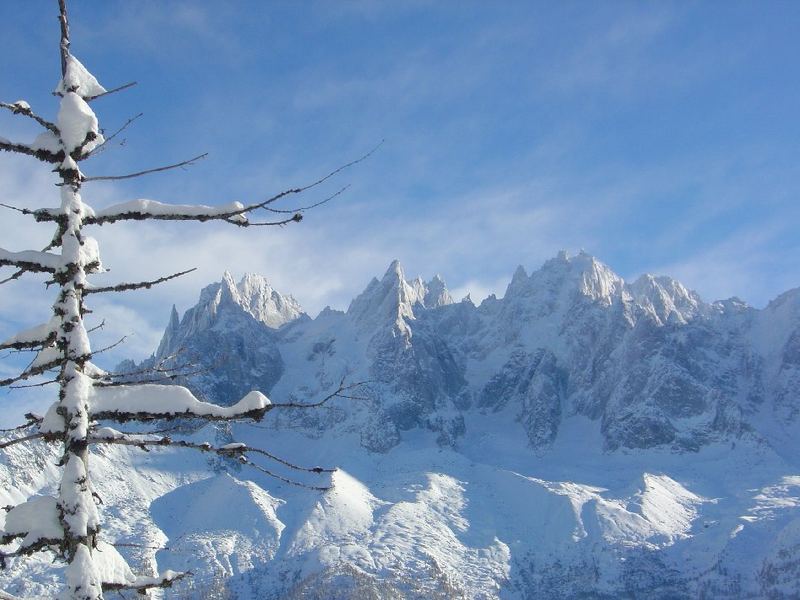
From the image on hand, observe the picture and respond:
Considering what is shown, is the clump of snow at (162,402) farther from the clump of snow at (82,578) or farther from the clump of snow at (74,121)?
the clump of snow at (74,121)

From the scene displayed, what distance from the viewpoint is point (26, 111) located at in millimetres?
8383

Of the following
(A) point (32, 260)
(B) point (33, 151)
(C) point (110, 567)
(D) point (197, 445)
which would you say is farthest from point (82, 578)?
(B) point (33, 151)

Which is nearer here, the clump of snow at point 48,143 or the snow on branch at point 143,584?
the snow on branch at point 143,584

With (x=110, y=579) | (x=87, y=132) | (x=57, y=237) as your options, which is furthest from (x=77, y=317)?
(x=110, y=579)

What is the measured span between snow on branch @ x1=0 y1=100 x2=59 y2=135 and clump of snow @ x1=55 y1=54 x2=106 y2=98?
0.38 metres

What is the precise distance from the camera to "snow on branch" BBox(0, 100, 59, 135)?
8.23 m

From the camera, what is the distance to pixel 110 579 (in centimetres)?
820

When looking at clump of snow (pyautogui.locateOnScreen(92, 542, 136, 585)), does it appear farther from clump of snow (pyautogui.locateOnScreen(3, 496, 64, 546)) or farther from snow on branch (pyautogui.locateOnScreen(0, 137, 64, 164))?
snow on branch (pyautogui.locateOnScreen(0, 137, 64, 164))

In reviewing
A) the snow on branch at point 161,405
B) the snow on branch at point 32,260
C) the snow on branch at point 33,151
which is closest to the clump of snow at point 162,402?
the snow on branch at point 161,405

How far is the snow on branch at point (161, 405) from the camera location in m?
7.72

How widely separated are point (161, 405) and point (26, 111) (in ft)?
11.2

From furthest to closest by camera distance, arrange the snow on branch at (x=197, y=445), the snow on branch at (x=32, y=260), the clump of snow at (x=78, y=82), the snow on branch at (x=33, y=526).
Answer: the clump of snow at (x=78, y=82) < the snow on branch at (x=32, y=260) < the snow on branch at (x=197, y=445) < the snow on branch at (x=33, y=526)

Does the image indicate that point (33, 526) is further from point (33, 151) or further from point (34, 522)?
point (33, 151)

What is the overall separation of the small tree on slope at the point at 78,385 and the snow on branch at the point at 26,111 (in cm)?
1
